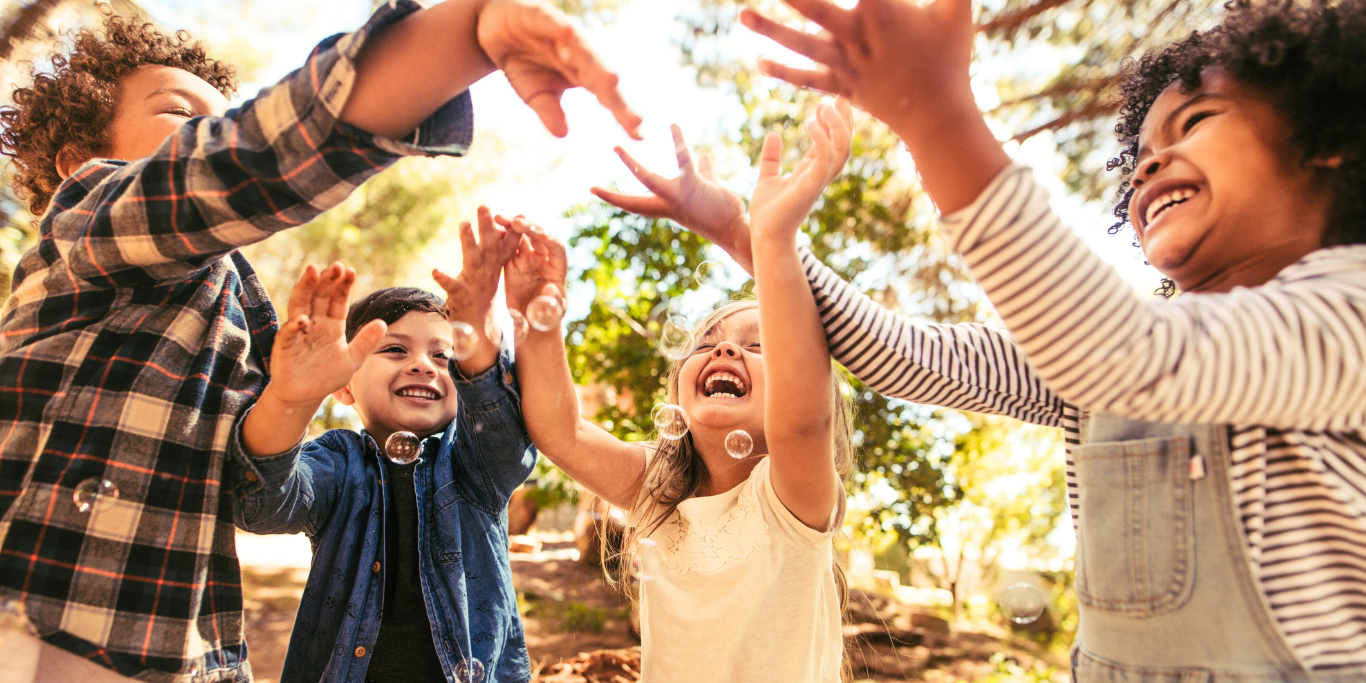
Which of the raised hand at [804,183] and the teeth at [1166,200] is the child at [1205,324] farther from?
the raised hand at [804,183]

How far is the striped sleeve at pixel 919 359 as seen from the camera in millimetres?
1451

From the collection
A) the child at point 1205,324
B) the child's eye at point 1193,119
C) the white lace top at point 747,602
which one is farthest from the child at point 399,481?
the child's eye at point 1193,119

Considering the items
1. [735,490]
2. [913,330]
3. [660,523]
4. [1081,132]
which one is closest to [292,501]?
[660,523]

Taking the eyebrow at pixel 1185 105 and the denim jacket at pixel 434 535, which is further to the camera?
the denim jacket at pixel 434 535

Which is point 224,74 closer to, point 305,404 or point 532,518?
point 305,404

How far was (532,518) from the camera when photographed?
35.5 ft

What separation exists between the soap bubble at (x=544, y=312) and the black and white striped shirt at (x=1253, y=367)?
0.89m

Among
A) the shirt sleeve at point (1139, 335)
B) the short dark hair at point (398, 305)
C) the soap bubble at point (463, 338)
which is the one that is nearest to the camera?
the shirt sleeve at point (1139, 335)

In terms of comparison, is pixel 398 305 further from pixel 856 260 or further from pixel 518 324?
pixel 856 260

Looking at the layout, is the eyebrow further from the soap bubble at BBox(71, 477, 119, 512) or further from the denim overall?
the soap bubble at BBox(71, 477, 119, 512)

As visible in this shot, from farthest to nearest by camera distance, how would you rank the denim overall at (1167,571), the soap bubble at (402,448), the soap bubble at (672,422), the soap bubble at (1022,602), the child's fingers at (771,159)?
the soap bubble at (1022,602)
the soap bubble at (672,422)
the soap bubble at (402,448)
the child's fingers at (771,159)
the denim overall at (1167,571)

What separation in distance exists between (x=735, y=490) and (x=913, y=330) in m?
0.70

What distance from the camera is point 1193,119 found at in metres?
1.29

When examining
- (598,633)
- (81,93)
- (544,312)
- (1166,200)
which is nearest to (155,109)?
(81,93)
